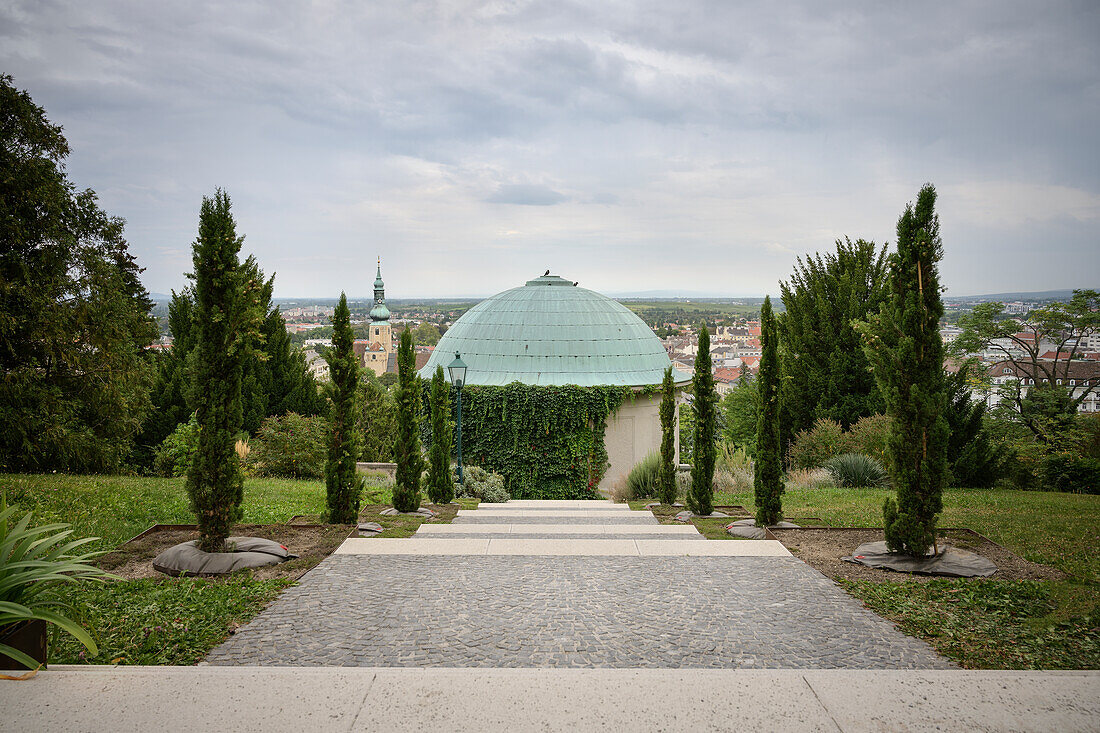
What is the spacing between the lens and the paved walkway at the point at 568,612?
14.0 feet

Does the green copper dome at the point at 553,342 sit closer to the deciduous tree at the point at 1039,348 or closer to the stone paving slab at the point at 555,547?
the deciduous tree at the point at 1039,348

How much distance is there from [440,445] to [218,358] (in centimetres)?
583

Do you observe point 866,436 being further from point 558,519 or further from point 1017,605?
point 1017,605

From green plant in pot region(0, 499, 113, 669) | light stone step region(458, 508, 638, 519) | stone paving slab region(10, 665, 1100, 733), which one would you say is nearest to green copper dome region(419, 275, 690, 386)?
light stone step region(458, 508, 638, 519)

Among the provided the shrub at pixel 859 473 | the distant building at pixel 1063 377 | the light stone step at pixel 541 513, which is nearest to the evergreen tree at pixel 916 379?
the light stone step at pixel 541 513

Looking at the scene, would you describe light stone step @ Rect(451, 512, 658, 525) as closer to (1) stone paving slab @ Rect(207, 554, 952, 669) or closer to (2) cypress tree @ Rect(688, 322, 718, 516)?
(2) cypress tree @ Rect(688, 322, 718, 516)

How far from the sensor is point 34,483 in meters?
10.2

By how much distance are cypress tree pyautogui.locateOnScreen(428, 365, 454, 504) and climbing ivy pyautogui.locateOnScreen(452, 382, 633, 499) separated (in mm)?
8076

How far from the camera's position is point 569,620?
497 cm

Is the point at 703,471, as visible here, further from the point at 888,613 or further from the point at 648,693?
the point at 648,693

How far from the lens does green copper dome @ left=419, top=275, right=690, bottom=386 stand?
68.2ft

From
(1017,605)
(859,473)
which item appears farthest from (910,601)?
(859,473)

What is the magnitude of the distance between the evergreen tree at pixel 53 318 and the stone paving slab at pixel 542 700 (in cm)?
1342

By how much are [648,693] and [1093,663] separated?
2782 millimetres
